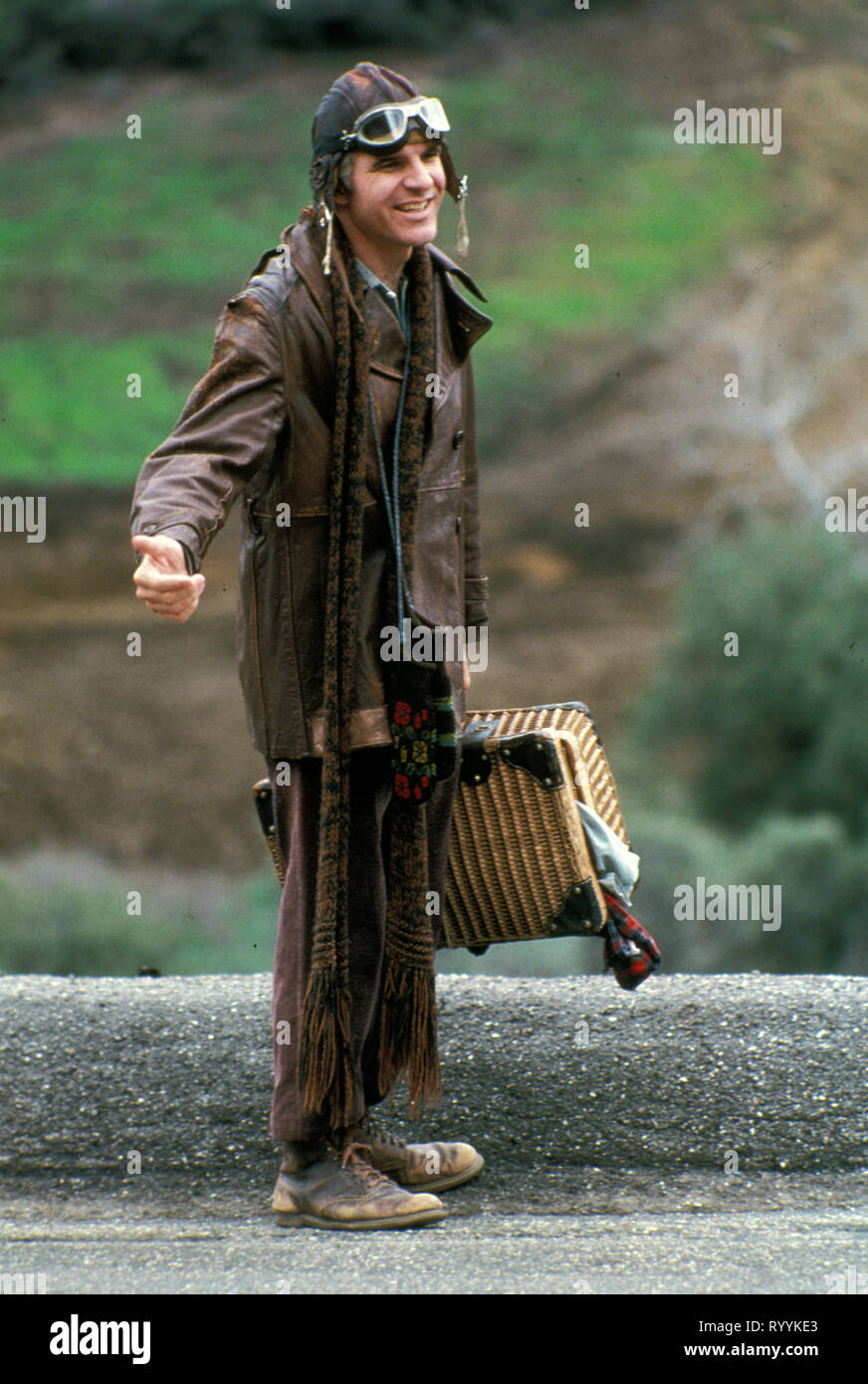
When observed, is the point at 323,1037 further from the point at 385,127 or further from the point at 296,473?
the point at 385,127

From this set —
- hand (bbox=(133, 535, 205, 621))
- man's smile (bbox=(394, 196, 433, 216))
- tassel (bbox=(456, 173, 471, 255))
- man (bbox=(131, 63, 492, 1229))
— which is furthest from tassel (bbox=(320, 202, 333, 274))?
hand (bbox=(133, 535, 205, 621))

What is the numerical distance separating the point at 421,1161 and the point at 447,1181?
0.25 feet

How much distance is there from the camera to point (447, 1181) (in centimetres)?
313

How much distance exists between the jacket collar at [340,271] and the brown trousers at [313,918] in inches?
29.0

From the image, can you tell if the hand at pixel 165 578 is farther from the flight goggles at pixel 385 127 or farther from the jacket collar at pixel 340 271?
the flight goggles at pixel 385 127

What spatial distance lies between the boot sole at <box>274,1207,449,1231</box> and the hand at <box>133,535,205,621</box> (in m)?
1.09

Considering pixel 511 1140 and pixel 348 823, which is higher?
pixel 348 823

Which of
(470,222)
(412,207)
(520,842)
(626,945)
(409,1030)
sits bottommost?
(409,1030)

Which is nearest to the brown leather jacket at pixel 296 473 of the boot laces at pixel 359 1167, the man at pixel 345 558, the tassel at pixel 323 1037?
the man at pixel 345 558

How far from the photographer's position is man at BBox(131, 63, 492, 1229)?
273 cm

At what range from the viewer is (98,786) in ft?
46.1

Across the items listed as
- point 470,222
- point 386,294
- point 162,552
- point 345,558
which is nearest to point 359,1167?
point 345,558

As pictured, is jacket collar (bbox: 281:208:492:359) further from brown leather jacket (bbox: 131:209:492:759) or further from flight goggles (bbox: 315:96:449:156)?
flight goggles (bbox: 315:96:449:156)

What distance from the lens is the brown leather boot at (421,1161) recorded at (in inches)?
120
